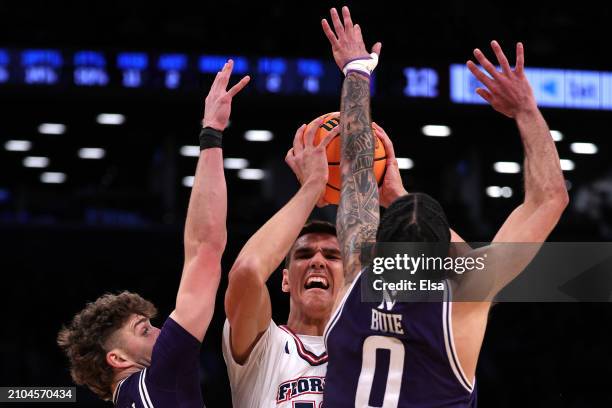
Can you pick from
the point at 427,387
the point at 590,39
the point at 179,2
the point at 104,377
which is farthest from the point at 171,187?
the point at 427,387

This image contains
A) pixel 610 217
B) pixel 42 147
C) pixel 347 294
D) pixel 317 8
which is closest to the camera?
Answer: pixel 347 294

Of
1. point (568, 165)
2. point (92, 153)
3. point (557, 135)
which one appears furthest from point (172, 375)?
point (92, 153)

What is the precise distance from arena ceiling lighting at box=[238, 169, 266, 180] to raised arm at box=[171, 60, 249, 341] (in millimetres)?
17227

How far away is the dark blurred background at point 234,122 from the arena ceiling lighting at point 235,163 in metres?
1.75

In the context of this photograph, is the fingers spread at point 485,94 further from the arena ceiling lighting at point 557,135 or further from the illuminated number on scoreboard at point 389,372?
the arena ceiling lighting at point 557,135

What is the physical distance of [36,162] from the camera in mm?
21375

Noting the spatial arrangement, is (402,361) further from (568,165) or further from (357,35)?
(568,165)

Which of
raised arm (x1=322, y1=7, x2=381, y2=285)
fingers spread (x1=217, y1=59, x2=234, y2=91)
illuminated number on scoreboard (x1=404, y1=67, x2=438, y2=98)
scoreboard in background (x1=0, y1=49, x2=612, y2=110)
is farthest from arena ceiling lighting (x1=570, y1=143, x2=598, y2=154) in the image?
fingers spread (x1=217, y1=59, x2=234, y2=91)

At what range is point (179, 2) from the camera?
16.1 meters

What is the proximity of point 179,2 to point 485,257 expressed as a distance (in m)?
13.9

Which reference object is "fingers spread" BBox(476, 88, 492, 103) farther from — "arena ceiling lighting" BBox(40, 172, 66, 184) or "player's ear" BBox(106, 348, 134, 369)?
"arena ceiling lighting" BBox(40, 172, 66, 184)

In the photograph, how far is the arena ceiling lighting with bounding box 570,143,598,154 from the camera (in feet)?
60.4

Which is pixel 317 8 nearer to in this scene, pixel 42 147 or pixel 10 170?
pixel 42 147

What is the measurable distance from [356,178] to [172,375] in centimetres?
106
